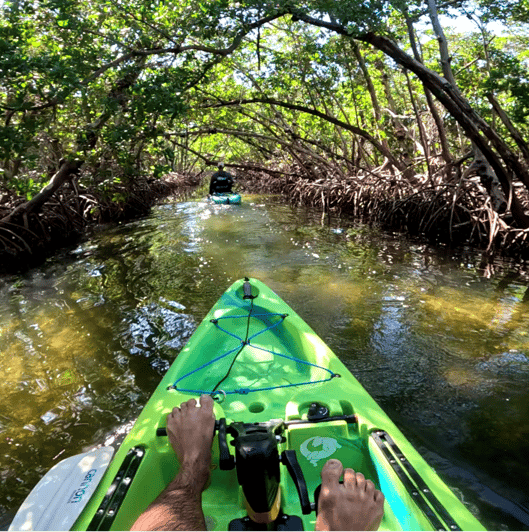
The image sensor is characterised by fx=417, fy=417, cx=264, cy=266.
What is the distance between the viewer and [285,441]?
190 cm

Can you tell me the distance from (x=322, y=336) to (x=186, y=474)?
263 centimetres

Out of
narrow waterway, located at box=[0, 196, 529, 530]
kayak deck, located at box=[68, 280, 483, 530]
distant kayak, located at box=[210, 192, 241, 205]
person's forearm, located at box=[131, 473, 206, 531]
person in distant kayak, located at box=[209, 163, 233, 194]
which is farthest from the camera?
person in distant kayak, located at box=[209, 163, 233, 194]

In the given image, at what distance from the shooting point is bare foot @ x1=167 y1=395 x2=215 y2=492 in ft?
5.52

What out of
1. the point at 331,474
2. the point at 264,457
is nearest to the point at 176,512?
the point at 264,457

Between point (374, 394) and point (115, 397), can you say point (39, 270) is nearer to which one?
point (115, 397)

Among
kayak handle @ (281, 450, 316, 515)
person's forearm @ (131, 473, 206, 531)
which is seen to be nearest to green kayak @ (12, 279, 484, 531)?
kayak handle @ (281, 450, 316, 515)

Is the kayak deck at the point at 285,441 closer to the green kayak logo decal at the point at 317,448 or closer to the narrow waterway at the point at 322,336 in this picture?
the green kayak logo decal at the point at 317,448

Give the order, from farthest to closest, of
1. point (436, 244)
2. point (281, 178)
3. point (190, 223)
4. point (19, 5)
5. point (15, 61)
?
point (281, 178), point (190, 223), point (436, 244), point (19, 5), point (15, 61)

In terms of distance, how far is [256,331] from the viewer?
3.38m

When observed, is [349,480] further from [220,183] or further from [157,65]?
[220,183]

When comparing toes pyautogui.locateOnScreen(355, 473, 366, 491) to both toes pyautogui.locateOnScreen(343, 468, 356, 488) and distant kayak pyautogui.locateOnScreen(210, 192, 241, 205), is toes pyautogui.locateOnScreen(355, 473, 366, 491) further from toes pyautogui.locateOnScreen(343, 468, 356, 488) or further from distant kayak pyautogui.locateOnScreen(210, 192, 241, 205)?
distant kayak pyautogui.locateOnScreen(210, 192, 241, 205)

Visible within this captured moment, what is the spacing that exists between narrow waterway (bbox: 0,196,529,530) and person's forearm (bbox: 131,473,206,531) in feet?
3.85

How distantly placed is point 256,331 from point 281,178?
17829 millimetres

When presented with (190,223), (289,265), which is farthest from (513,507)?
(190,223)
